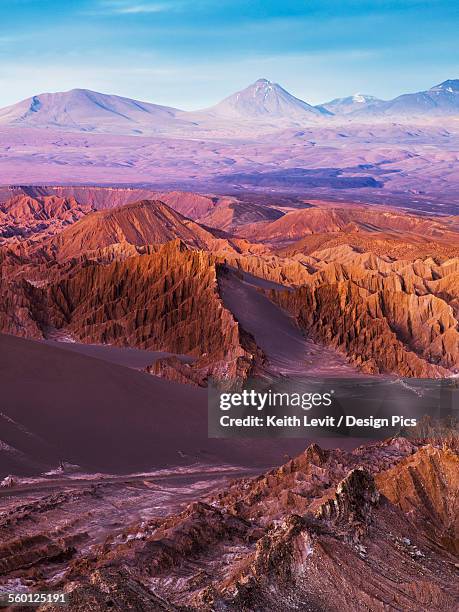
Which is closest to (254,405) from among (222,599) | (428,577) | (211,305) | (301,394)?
(301,394)

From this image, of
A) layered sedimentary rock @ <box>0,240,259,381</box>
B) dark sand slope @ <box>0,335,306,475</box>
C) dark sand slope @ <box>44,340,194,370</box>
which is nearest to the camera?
dark sand slope @ <box>0,335,306,475</box>

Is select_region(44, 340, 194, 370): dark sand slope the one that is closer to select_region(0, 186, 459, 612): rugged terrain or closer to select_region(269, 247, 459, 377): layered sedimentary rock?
select_region(0, 186, 459, 612): rugged terrain

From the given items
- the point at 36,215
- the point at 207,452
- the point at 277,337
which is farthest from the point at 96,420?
the point at 36,215

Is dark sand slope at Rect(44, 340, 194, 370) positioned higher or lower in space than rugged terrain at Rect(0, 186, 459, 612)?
lower

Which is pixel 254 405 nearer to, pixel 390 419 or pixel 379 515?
pixel 390 419

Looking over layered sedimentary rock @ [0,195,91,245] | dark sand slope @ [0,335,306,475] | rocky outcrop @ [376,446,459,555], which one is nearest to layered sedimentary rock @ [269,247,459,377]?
dark sand slope @ [0,335,306,475]

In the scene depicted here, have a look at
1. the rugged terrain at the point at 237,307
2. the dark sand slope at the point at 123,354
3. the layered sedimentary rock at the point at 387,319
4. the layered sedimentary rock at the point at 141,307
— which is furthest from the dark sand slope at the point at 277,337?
the dark sand slope at the point at 123,354
